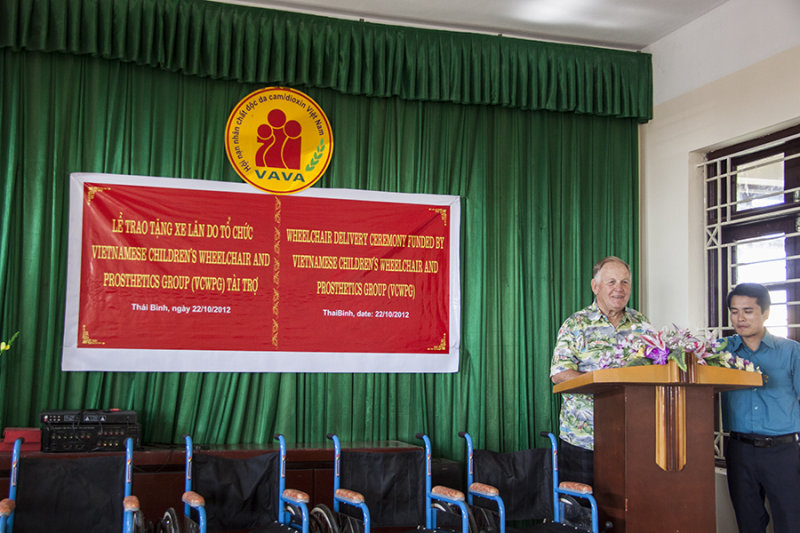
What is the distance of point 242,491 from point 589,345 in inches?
78.6

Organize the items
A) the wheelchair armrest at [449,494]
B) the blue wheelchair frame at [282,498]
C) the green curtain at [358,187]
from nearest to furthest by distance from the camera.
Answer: the blue wheelchair frame at [282,498] → the wheelchair armrest at [449,494] → the green curtain at [358,187]

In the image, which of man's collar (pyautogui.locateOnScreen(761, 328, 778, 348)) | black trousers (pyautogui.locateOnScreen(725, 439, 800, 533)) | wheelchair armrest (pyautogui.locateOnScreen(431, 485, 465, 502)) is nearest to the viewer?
wheelchair armrest (pyautogui.locateOnScreen(431, 485, 465, 502))

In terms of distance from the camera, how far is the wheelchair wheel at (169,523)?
3.59 metres

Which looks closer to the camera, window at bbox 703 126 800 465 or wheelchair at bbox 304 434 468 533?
wheelchair at bbox 304 434 468 533

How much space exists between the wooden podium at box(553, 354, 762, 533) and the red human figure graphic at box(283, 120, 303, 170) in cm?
242

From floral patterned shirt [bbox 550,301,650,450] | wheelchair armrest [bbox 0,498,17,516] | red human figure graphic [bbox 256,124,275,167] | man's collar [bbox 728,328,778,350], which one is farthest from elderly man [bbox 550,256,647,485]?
wheelchair armrest [bbox 0,498,17,516]

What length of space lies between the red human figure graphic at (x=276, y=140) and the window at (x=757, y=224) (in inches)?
109

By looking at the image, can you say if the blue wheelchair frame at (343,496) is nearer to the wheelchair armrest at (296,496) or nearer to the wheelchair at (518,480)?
the wheelchair armrest at (296,496)

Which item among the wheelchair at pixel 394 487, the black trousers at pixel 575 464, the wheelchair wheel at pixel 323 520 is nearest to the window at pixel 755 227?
the black trousers at pixel 575 464

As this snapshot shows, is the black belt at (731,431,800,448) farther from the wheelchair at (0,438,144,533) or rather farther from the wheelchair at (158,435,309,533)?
A: the wheelchair at (0,438,144,533)

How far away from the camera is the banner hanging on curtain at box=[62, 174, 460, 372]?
183 inches

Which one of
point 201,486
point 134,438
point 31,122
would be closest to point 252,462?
point 201,486

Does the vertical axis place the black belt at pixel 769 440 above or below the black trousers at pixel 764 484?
above

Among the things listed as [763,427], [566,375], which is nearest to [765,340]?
[763,427]
